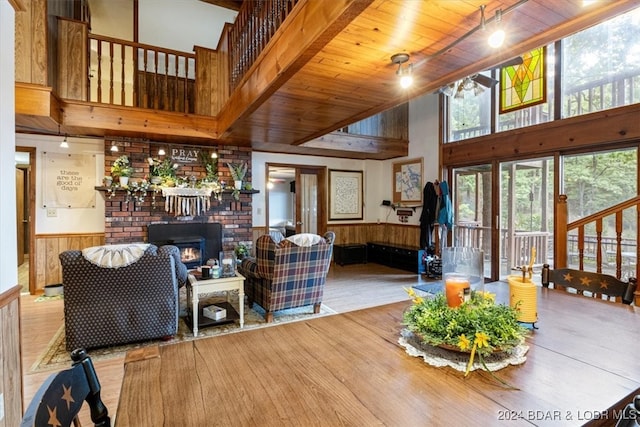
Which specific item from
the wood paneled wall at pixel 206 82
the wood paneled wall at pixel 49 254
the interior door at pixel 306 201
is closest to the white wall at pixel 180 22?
the wood paneled wall at pixel 206 82

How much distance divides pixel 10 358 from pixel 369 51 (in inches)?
112

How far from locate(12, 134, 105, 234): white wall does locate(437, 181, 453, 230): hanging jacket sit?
5729mm

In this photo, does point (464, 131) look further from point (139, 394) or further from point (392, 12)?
point (139, 394)

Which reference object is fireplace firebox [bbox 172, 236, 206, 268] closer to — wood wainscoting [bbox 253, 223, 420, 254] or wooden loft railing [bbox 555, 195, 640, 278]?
wood wainscoting [bbox 253, 223, 420, 254]

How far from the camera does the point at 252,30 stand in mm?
3520

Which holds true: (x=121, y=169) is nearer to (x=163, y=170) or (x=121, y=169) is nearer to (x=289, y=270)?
(x=163, y=170)

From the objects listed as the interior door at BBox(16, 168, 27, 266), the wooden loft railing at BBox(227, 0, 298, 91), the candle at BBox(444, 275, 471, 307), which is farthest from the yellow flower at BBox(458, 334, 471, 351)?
the interior door at BBox(16, 168, 27, 266)

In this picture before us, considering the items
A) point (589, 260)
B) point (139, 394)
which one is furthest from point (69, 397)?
point (589, 260)

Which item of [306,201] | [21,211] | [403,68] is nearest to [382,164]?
[306,201]

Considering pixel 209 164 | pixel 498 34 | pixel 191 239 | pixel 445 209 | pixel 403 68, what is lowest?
pixel 191 239

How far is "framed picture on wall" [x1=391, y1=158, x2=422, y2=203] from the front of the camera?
6.56 meters

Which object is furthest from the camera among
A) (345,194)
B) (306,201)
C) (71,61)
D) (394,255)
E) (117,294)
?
(345,194)

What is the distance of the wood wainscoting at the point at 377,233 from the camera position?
22.3ft

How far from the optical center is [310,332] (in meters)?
1.33
